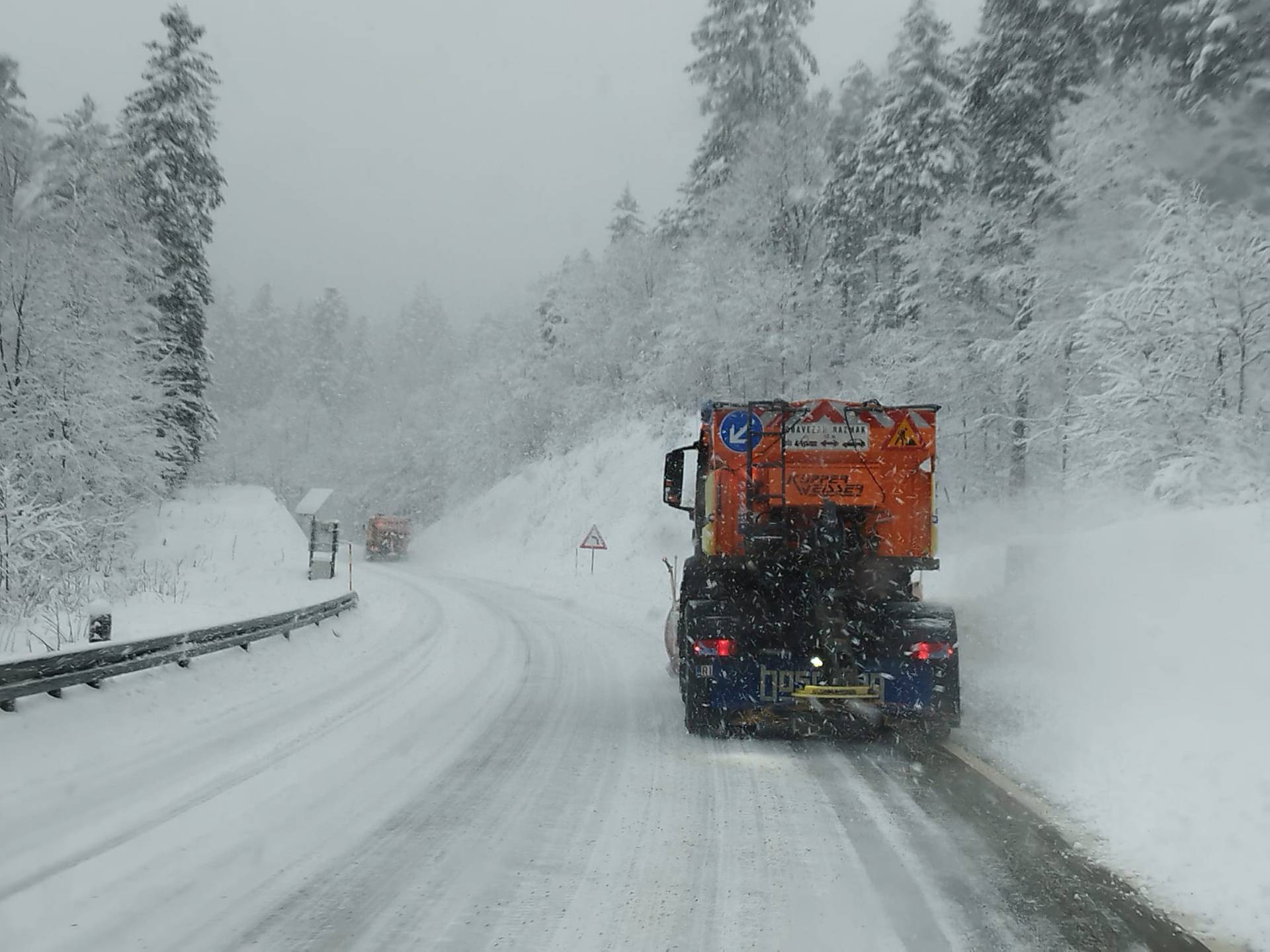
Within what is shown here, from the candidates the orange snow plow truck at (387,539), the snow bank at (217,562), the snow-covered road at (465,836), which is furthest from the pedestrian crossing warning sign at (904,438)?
the orange snow plow truck at (387,539)

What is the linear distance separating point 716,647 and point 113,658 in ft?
17.0

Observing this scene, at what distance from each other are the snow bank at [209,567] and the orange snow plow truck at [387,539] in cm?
1005

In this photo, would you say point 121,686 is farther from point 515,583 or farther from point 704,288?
point 704,288

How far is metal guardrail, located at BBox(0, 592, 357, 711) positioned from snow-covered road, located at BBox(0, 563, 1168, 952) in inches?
6.6

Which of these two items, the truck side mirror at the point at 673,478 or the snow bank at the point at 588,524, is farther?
the snow bank at the point at 588,524

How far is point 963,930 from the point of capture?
3775 mm

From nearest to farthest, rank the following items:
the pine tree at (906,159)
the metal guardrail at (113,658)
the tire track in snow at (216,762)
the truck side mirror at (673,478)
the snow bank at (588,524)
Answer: the tire track in snow at (216,762)
the metal guardrail at (113,658)
the truck side mirror at (673,478)
the pine tree at (906,159)
the snow bank at (588,524)

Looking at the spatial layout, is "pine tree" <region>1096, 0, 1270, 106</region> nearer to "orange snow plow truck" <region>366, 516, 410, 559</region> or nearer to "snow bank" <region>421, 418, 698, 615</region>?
"snow bank" <region>421, 418, 698, 615</region>

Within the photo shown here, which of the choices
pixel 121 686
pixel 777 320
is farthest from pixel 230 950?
pixel 777 320

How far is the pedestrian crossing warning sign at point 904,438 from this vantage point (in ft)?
26.5

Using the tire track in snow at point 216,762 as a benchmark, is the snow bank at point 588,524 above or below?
above

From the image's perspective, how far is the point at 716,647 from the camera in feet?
24.2

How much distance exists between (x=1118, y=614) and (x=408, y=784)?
6728 mm

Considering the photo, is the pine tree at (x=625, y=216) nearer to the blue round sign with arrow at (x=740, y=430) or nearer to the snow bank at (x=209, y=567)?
the snow bank at (x=209, y=567)
